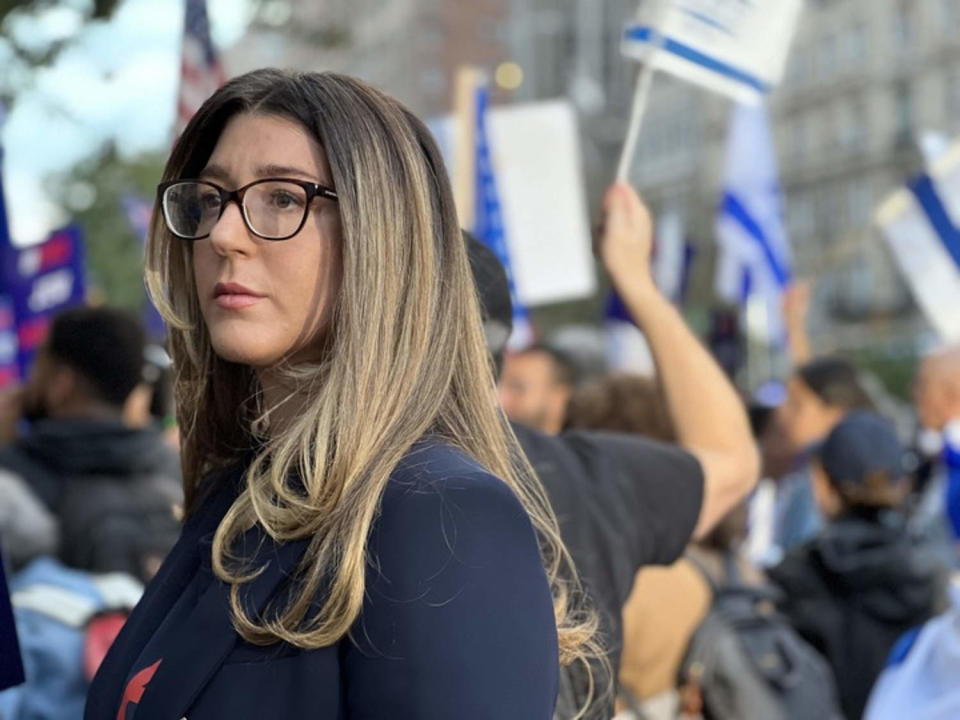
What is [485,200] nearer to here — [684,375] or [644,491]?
[684,375]

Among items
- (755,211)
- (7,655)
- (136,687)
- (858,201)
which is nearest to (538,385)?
(755,211)

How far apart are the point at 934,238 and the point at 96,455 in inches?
141

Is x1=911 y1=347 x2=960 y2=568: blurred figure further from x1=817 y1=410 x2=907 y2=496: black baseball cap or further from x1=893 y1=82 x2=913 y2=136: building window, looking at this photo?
x1=893 y1=82 x2=913 y2=136: building window

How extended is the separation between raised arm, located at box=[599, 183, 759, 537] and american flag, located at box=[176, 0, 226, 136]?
2.86 metres

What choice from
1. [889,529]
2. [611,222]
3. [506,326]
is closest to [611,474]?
[506,326]

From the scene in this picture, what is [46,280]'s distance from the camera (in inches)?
270

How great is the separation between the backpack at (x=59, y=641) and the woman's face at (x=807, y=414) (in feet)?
13.0

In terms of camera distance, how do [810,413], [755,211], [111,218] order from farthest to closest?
1. [111,218]
2. [755,211]
3. [810,413]

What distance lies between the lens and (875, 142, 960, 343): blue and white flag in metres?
6.15

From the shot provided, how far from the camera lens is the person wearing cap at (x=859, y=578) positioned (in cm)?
475

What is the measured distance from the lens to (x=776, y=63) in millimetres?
4059

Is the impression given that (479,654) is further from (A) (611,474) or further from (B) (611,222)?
(B) (611,222)

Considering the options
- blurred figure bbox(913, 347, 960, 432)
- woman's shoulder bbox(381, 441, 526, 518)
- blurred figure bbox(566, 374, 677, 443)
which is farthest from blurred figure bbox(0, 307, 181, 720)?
blurred figure bbox(913, 347, 960, 432)

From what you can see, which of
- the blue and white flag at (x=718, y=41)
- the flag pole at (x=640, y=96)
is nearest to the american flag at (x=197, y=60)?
the blue and white flag at (x=718, y=41)
